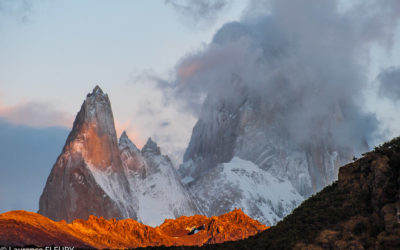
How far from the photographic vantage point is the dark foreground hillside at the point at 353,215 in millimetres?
62263

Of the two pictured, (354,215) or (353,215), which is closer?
(354,215)

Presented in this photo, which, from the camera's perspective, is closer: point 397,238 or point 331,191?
point 397,238

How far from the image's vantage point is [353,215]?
2707 inches

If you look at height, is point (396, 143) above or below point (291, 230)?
above

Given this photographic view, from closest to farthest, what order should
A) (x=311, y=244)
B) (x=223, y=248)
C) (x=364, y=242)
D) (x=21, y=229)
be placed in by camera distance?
1. (x=364, y=242)
2. (x=311, y=244)
3. (x=223, y=248)
4. (x=21, y=229)

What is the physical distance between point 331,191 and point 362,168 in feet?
30.4

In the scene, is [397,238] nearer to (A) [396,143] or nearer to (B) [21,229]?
(A) [396,143]

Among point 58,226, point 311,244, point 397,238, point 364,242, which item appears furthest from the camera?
point 58,226

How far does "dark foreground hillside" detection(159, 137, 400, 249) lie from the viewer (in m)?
62.3

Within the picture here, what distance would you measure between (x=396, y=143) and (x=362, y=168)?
4.81 m

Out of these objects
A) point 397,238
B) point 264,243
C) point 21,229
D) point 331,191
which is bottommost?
point 397,238

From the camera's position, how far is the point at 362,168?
72188mm

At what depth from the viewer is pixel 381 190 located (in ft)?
214

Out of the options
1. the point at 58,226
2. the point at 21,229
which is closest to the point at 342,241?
the point at 21,229
